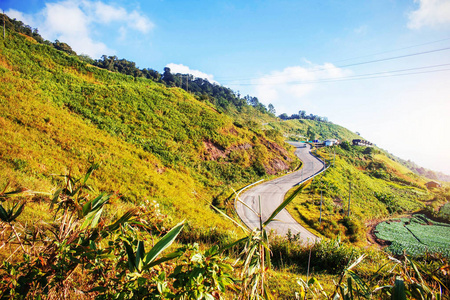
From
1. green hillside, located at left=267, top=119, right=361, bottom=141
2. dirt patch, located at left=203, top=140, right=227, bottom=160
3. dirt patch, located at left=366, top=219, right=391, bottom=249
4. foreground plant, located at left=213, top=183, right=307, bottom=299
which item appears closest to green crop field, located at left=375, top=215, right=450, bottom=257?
dirt patch, located at left=366, top=219, right=391, bottom=249

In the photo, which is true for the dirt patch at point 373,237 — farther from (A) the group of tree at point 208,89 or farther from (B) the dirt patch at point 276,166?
(A) the group of tree at point 208,89

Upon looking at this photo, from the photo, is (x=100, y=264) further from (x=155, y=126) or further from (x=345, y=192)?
(x=345, y=192)

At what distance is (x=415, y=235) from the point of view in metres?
30.8

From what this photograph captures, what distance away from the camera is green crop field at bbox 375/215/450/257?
24.6 metres

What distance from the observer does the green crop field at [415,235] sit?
80.9 feet

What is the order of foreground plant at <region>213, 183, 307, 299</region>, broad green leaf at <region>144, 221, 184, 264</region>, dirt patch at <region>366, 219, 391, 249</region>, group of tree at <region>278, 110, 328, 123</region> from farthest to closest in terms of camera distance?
group of tree at <region>278, 110, 328, 123</region>
dirt patch at <region>366, 219, 391, 249</region>
foreground plant at <region>213, 183, 307, 299</region>
broad green leaf at <region>144, 221, 184, 264</region>

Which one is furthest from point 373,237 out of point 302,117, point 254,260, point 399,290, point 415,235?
point 302,117

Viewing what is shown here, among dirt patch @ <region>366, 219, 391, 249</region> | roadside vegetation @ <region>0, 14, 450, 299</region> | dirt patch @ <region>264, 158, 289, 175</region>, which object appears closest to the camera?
roadside vegetation @ <region>0, 14, 450, 299</region>

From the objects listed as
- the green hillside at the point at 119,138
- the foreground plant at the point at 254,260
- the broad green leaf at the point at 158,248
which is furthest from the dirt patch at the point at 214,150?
the broad green leaf at the point at 158,248

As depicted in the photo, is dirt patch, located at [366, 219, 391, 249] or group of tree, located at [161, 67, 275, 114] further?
group of tree, located at [161, 67, 275, 114]

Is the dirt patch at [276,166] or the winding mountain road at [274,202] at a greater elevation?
the dirt patch at [276,166]

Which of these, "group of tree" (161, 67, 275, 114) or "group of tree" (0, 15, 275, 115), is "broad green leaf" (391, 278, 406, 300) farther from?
"group of tree" (161, 67, 275, 114)

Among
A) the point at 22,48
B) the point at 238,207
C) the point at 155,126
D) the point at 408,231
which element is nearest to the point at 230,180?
the point at 238,207

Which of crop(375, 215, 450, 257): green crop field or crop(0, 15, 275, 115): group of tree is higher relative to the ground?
crop(0, 15, 275, 115): group of tree
